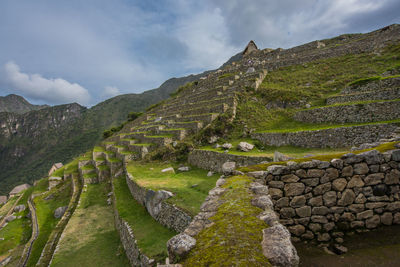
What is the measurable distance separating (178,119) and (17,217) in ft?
88.5

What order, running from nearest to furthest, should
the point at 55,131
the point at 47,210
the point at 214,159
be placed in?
the point at 214,159 < the point at 47,210 < the point at 55,131

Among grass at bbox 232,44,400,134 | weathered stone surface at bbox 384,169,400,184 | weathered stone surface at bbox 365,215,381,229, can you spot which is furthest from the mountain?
weathered stone surface at bbox 384,169,400,184

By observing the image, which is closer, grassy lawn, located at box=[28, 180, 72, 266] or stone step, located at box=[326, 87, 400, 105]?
stone step, located at box=[326, 87, 400, 105]

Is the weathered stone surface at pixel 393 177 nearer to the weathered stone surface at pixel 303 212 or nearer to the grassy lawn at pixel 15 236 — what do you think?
the weathered stone surface at pixel 303 212

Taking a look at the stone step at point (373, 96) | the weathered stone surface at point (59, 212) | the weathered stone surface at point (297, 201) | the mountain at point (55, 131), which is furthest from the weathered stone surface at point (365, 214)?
the mountain at point (55, 131)

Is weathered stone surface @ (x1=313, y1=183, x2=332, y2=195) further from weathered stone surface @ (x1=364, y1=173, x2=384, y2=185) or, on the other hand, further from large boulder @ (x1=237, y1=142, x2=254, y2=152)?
large boulder @ (x1=237, y1=142, x2=254, y2=152)

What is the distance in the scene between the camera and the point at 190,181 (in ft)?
39.8

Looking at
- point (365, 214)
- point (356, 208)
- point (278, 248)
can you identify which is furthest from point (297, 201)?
point (278, 248)

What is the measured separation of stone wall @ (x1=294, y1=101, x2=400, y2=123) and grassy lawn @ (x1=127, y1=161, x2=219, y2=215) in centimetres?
853

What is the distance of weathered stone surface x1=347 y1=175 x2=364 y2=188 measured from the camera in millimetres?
4750

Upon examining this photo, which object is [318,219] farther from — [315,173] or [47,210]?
[47,210]

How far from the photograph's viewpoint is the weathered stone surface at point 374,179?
4.70 meters

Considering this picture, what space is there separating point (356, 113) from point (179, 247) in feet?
44.1

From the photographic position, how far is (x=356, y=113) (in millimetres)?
11445
